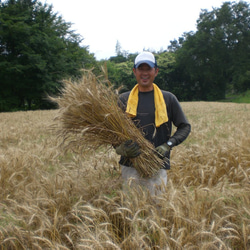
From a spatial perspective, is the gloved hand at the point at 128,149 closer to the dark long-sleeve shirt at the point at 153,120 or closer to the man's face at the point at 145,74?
the dark long-sleeve shirt at the point at 153,120

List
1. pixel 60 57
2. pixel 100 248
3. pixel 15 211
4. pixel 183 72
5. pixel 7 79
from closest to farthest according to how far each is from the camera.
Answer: pixel 100 248 < pixel 15 211 < pixel 60 57 < pixel 7 79 < pixel 183 72

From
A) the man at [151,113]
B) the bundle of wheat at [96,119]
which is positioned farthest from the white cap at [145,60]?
the bundle of wheat at [96,119]

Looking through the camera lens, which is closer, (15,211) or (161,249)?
(161,249)

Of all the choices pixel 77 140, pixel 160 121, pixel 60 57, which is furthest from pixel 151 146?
pixel 60 57

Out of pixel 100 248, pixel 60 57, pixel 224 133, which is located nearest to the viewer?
pixel 100 248

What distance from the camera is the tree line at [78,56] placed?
90.2 feet

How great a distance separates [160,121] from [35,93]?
29.5 metres

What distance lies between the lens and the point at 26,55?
91.3ft

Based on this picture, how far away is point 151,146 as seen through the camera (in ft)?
9.14

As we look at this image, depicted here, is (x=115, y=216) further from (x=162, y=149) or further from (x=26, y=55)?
(x=26, y=55)

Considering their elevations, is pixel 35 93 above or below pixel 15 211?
above

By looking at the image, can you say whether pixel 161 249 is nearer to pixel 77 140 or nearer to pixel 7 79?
pixel 77 140

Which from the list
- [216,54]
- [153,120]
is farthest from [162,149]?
[216,54]

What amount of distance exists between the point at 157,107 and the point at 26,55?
2821 cm
